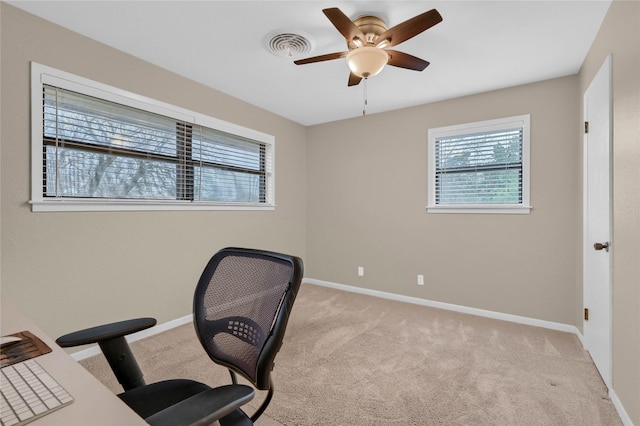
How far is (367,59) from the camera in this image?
6.73 ft

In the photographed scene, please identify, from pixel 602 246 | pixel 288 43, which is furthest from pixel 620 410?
pixel 288 43

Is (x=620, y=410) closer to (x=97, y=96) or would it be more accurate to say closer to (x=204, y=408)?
(x=204, y=408)

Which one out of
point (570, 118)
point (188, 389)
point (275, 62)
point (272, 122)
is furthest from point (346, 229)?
point (188, 389)

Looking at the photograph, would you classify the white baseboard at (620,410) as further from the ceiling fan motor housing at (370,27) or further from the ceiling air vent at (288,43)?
the ceiling air vent at (288,43)

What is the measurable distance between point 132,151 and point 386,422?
2924mm

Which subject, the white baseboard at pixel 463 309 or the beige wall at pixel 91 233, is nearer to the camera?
the beige wall at pixel 91 233

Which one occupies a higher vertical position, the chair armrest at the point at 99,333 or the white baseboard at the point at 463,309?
the chair armrest at the point at 99,333

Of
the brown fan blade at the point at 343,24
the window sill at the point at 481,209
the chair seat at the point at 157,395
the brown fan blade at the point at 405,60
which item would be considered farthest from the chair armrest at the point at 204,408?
the window sill at the point at 481,209

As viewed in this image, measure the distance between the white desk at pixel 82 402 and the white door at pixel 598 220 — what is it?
2.71 meters

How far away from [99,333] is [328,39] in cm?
241

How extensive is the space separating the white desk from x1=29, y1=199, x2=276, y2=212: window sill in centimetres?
167

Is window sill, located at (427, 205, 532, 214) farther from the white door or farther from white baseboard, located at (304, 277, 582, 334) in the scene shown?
white baseboard, located at (304, 277, 582, 334)

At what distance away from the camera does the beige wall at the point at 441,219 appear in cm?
303

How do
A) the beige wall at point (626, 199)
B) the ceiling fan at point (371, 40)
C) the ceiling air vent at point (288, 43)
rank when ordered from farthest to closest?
1. the ceiling air vent at point (288, 43)
2. the ceiling fan at point (371, 40)
3. the beige wall at point (626, 199)
